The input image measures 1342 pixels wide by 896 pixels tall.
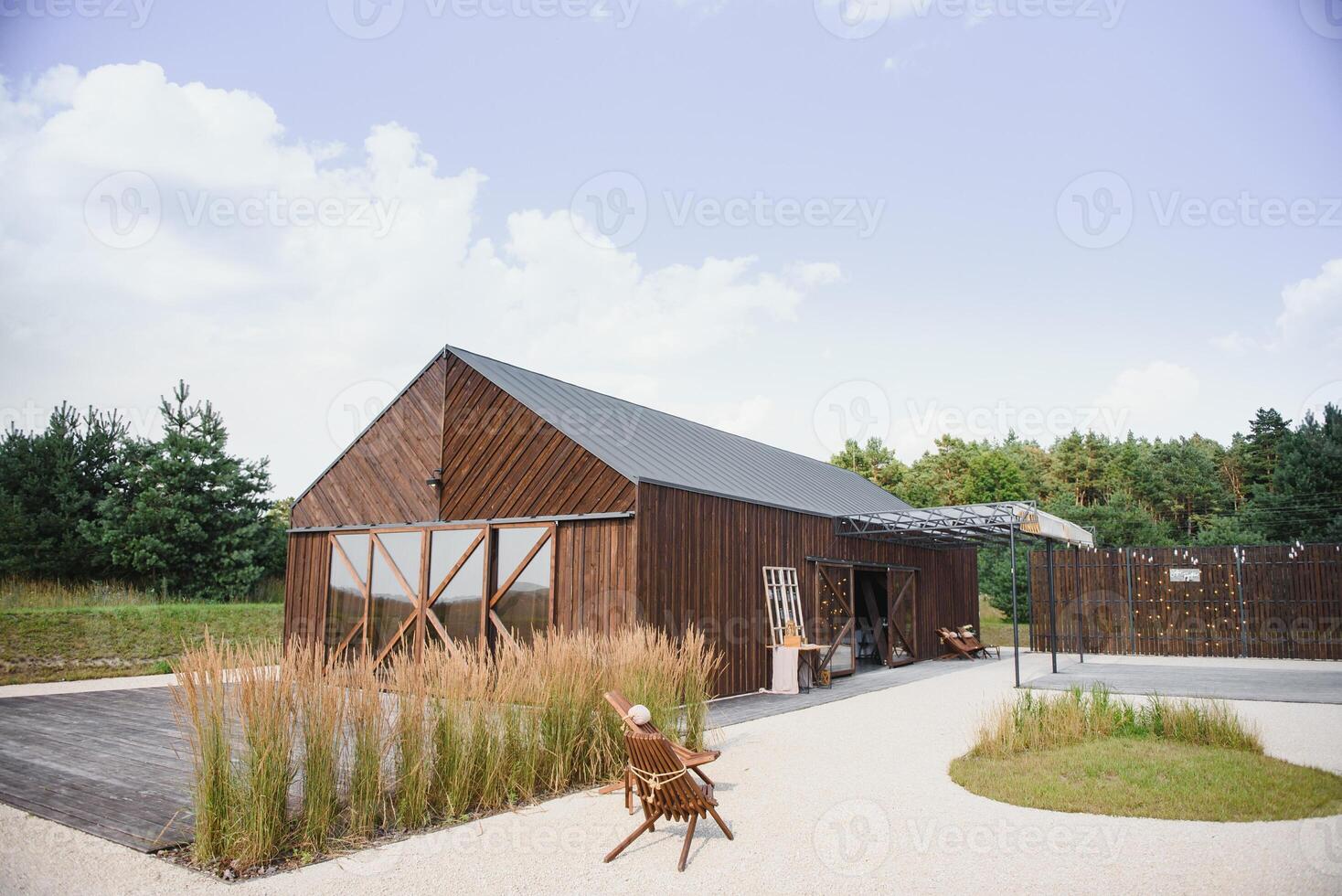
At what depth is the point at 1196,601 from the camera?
62.9 ft

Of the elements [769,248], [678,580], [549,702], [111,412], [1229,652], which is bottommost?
[1229,652]

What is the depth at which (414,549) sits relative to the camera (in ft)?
42.7

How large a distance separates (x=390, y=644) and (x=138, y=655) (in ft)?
25.0

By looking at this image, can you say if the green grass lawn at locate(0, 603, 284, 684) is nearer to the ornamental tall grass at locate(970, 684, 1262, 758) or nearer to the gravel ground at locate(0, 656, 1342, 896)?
the gravel ground at locate(0, 656, 1342, 896)

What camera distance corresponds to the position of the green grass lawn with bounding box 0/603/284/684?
586 inches

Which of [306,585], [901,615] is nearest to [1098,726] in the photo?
[901,615]

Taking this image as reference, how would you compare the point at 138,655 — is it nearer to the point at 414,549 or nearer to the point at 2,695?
the point at 2,695

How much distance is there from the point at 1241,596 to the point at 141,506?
2900 cm

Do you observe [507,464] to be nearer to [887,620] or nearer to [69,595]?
[887,620]

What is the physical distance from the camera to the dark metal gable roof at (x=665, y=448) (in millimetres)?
11827

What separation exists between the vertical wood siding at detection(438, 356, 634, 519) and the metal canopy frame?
5.85 metres

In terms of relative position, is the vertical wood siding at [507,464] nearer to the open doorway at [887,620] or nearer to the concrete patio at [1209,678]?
the open doorway at [887,620]

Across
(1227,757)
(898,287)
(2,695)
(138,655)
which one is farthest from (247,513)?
(1227,757)

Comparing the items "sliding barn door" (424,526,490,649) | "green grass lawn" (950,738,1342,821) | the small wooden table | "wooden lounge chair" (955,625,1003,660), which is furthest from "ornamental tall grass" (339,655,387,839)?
"wooden lounge chair" (955,625,1003,660)
